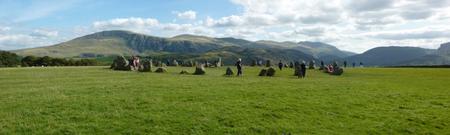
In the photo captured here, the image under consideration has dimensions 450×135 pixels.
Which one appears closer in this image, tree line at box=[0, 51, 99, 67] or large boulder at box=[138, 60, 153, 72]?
large boulder at box=[138, 60, 153, 72]

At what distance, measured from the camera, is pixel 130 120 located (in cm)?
2542

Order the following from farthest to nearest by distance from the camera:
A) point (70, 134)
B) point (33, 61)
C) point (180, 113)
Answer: point (33, 61) < point (180, 113) < point (70, 134)

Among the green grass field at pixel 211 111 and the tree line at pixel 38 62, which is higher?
the tree line at pixel 38 62

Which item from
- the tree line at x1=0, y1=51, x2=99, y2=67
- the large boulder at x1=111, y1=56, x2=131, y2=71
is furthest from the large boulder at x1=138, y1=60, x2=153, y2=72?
the tree line at x1=0, y1=51, x2=99, y2=67

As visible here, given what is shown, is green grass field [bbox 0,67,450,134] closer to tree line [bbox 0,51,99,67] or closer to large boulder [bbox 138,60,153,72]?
large boulder [bbox 138,60,153,72]

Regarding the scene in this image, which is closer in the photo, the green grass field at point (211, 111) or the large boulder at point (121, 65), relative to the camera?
the green grass field at point (211, 111)

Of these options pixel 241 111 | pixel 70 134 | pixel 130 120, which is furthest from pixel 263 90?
pixel 70 134

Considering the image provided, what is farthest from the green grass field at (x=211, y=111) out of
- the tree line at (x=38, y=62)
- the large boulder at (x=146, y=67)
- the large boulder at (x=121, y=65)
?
the tree line at (x=38, y=62)

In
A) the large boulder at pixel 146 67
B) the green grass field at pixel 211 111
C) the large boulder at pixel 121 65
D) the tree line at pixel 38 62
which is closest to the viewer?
the green grass field at pixel 211 111

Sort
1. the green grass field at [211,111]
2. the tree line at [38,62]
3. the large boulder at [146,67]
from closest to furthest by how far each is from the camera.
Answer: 1. the green grass field at [211,111]
2. the large boulder at [146,67]
3. the tree line at [38,62]

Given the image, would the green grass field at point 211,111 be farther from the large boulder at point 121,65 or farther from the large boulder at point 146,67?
the large boulder at point 121,65

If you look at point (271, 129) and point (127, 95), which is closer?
point (271, 129)

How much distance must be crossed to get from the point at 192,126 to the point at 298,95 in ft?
39.3

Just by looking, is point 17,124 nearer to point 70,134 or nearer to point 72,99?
point 70,134
